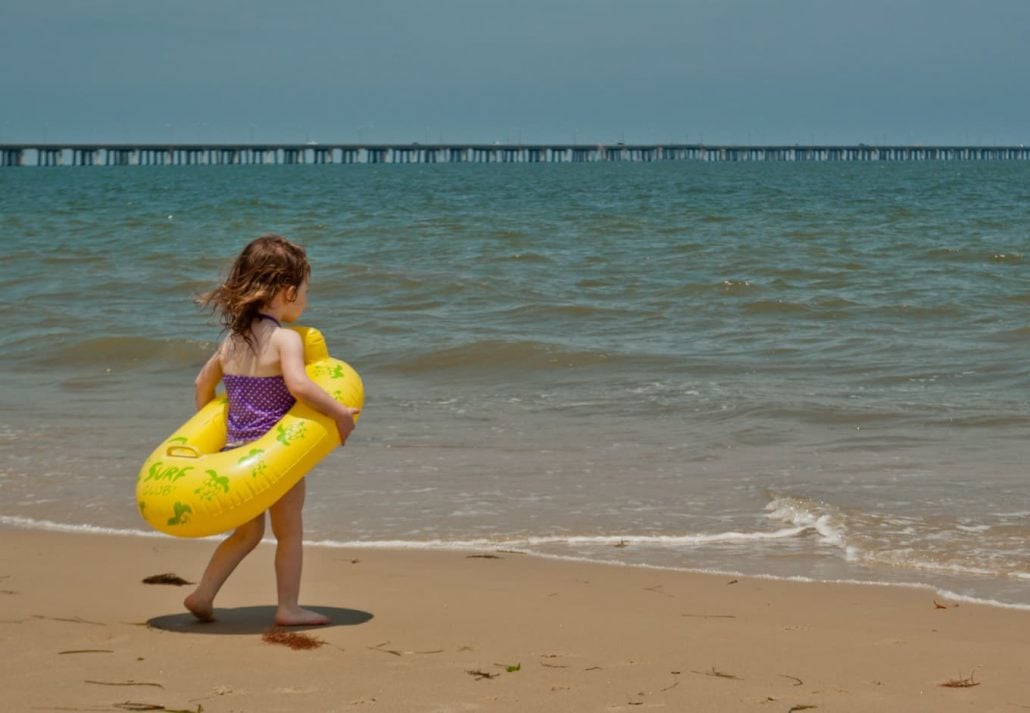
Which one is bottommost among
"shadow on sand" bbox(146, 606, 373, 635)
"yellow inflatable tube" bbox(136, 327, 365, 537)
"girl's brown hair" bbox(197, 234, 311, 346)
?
"shadow on sand" bbox(146, 606, 373, 635)

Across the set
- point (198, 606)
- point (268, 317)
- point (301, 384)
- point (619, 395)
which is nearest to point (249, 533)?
point (198, 606)

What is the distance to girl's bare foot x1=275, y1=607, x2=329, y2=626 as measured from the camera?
4152 millimetres

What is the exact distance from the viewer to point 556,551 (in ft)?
18.1

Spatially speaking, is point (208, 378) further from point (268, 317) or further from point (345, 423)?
point (345, 423)

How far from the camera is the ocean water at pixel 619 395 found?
5859mm

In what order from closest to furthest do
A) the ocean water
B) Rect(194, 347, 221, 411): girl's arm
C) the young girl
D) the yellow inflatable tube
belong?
1. the yellow inflatable tube
2. the young girl
3. Rect(194, 347, 221, 411): girl's arm
4. the ocean water

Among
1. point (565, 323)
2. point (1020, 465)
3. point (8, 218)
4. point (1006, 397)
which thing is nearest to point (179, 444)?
point (1020, 465)

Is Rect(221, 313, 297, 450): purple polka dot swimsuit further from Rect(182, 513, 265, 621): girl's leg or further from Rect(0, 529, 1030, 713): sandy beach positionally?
Rect(0, 529, 1030, 713): sandy beach

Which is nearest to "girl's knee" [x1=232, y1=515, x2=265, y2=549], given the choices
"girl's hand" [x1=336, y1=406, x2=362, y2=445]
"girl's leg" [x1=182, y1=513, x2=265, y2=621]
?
"girl's leg" [x1=182, y1=513, x2=265, y2=621]

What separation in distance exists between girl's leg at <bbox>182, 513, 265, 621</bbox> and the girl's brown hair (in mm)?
546

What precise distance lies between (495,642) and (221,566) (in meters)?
0.84

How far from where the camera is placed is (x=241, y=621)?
14.0ft

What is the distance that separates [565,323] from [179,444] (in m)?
9.45

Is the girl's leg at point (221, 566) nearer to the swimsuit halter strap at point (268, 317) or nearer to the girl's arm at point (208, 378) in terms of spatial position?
the girl's arm at point (208, 378)
